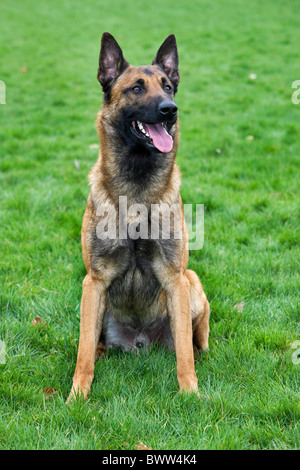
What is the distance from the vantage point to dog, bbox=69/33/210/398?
9.98 feet

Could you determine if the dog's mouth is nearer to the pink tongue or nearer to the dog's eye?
the pink tongue

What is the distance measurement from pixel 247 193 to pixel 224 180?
1.44 ft

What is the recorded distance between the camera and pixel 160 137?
314 cm

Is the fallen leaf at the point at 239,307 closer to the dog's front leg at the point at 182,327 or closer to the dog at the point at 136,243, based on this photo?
the dog at the point at 136,243

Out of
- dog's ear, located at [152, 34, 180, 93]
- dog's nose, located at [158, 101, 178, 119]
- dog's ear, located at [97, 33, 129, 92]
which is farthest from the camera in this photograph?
dog's ear, located at [152, 34, 180, 93]

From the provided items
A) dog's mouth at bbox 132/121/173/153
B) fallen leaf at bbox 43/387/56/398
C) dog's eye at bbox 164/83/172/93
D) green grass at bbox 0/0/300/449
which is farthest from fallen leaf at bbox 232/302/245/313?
dog's eye at bbox 164/83/172/93

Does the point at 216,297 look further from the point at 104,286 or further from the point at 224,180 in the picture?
the point at 224,180

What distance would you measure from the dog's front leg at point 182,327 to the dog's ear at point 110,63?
147cm

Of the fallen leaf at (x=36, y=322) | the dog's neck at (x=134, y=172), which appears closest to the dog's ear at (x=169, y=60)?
the dog's neck at (x=134, y=172)

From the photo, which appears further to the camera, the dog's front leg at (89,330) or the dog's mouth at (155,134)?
the dog's mouth at (155,134)

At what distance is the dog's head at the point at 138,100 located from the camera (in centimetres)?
307

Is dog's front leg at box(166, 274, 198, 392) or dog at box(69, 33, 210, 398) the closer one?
dog's front leg at box(166, 274, 198, 392)

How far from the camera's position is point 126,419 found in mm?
2445

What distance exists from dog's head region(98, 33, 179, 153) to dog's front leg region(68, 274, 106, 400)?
0.98 meters
